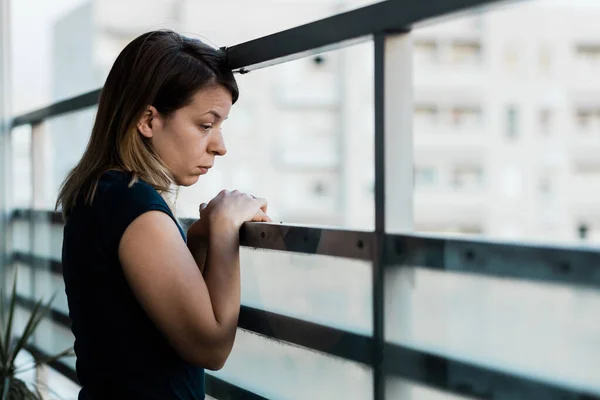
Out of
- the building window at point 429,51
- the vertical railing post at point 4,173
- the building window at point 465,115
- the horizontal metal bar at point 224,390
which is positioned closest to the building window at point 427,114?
the building window at point 465,115

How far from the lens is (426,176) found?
43.6 metres

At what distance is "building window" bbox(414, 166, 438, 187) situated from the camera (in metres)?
43.3

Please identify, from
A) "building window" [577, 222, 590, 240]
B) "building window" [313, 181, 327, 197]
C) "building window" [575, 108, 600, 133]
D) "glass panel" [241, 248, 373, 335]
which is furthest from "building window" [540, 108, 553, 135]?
"glass panel" [241, 248, 373, 335]

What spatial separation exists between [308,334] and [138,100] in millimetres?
442

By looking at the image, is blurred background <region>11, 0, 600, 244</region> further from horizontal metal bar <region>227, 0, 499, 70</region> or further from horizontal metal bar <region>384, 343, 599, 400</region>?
horizontal metal bar <region>384, 343, 599, 400</region>

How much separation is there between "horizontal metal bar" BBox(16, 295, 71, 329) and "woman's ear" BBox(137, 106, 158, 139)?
1351 millimetres

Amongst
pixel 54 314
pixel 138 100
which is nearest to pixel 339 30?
pixel 138 100

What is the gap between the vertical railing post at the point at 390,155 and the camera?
1198 millimetres

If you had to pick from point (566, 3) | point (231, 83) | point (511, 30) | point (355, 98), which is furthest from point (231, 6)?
point (231, 83)

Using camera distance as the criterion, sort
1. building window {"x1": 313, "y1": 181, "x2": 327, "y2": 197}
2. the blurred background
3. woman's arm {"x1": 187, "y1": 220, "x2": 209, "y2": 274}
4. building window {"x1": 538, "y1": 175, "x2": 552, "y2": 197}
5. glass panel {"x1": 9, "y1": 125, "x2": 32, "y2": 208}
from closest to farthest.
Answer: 1. woman's arm {"x1": 187, "y1": 220, "x2": 209, "y2": 274}
2. glass panel {"x1": 9, "y1": 125, "x2": 32, "y2": 208}
3. the blurred background
4. building window {"x1": 313, "y1": 181, "x2": 327, "y2": 197}
5. building window {"x1": 538, "y1": 175, "x2": 552, "y2": 197}

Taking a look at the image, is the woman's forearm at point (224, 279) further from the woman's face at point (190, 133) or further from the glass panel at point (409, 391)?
the glass panel at point (409, 391)

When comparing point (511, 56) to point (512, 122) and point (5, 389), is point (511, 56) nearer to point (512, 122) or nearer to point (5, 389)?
point (512, 122)

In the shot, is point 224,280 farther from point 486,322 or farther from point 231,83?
point 486,322

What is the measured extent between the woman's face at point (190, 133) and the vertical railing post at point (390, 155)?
281 mm
